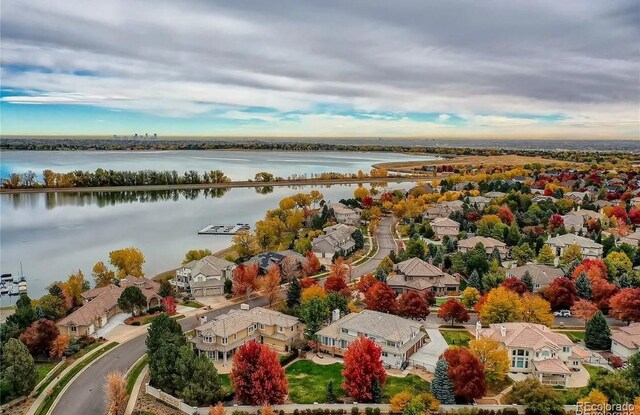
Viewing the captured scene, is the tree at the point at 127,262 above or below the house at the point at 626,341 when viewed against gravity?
above

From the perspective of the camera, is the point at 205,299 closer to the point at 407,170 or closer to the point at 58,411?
the point at 58,411

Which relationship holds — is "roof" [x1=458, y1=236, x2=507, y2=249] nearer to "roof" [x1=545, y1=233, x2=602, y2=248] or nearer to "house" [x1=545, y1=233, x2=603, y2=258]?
"house" [x1=545, y1=233, x2=603, y2=258]

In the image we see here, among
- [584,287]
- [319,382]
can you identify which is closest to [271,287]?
[319,382]

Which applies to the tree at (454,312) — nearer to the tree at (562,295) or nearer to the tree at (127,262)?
the tree at (562,295)

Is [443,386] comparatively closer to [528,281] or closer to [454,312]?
[454,312]

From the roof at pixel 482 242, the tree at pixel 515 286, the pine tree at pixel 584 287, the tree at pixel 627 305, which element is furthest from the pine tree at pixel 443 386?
the roof at pixel 482 242
